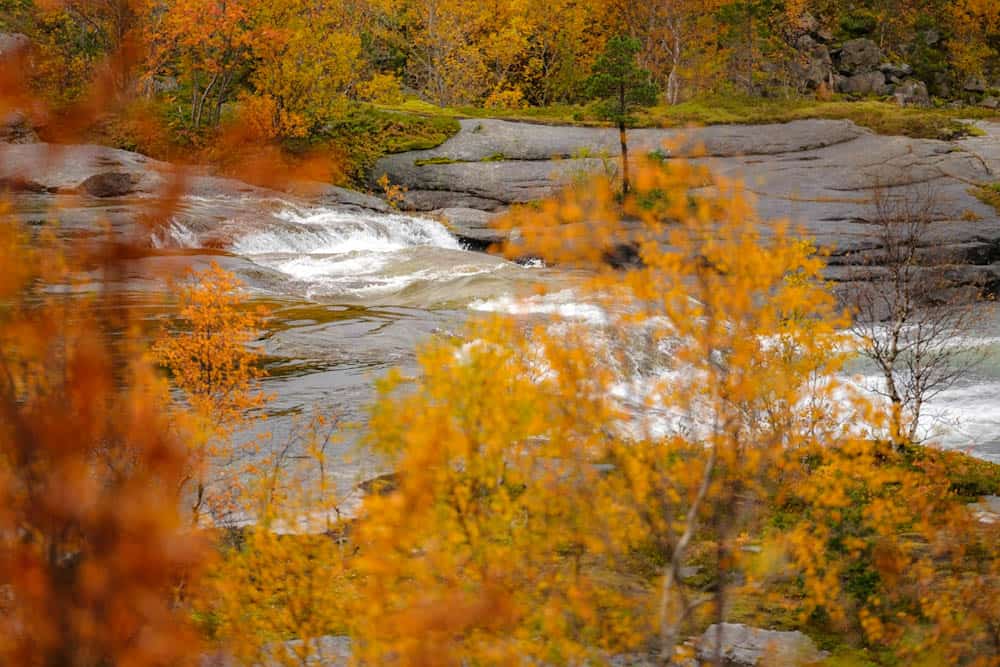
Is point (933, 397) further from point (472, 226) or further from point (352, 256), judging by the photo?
point (472, 226)

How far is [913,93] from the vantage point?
42.7m

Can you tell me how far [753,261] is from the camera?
4250 mm

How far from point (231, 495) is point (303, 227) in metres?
16.6

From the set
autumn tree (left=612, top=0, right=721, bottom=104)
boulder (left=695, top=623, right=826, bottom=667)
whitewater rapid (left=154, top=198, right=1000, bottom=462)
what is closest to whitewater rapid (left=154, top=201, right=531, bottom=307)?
whitewater rapid (left=154, top=198, right=1000, bottom=462)

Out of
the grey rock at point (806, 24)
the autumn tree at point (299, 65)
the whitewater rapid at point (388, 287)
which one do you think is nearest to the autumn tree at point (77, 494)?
the whitewater rapid at point (388, 287)

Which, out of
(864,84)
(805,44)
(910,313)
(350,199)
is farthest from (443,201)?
(864,84)

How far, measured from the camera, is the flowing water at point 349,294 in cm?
1110

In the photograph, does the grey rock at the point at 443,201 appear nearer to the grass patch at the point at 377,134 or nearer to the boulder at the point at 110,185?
the grass patch at the point at 377,134

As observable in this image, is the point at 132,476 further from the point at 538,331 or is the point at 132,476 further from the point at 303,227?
the point at 303,227

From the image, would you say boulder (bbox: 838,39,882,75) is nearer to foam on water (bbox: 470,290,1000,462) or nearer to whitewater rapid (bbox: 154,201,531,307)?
whitewater rapid (bbox: 154,201,531,307)

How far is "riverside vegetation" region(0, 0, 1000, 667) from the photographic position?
6.27 feet

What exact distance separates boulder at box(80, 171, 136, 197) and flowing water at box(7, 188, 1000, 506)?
1237mm

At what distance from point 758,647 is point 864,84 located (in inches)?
1685

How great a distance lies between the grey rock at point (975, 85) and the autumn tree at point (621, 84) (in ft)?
92.9
